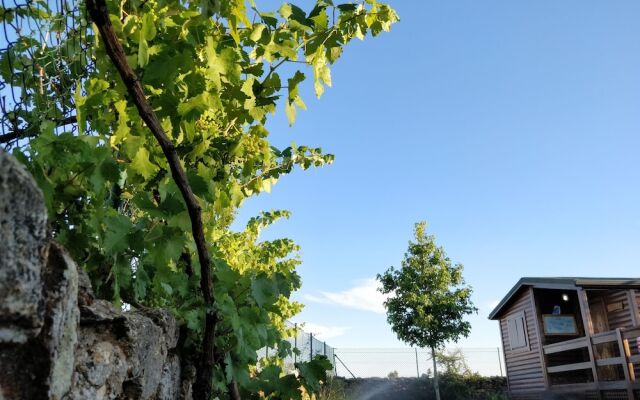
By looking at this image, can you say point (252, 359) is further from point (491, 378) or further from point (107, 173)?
point (491, 378)

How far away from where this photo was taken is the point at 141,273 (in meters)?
1.63

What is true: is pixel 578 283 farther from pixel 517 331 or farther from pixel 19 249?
pixel 19 249

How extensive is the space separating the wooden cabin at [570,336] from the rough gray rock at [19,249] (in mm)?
15723

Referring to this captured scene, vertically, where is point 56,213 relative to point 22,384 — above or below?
above

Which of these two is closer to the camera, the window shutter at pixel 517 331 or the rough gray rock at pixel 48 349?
the rough gray rock at pixel 48 349

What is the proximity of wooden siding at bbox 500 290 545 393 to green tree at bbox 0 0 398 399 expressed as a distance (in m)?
19.5

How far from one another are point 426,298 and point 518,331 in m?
4.78

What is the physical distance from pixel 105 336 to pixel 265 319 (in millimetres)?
675

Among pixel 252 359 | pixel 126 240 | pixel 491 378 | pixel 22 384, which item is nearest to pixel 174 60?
pixel 126 240

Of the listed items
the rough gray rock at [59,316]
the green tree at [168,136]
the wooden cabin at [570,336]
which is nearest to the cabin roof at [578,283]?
the wooden cabin at [570,336]

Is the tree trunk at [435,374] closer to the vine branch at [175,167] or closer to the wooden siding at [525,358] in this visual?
the wooden siding at [525,358]

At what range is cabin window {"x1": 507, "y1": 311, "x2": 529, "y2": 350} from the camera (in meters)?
20.0

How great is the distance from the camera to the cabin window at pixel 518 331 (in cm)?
1997

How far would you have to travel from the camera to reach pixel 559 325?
1903 centimetres
